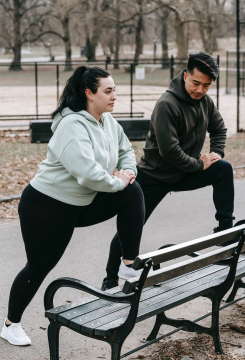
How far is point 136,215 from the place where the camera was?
3.11 meters

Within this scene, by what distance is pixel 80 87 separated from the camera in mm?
3037

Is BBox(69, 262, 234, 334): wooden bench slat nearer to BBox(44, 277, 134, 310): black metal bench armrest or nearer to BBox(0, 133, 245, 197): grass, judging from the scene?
BBox(44, 277, 134, 310): black metal bench armrest

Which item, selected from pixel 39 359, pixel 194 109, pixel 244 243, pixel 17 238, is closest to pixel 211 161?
pixel 194 109

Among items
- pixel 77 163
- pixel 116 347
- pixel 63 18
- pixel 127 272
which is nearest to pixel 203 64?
pixel 77 163

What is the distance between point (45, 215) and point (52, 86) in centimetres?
3663

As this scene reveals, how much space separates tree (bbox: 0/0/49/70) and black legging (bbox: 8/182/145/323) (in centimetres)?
5138

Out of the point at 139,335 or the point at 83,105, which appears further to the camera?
the point at 139,335

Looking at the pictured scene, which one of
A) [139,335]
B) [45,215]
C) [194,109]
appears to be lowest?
[139,335]

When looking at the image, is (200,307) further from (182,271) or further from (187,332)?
(182,271)

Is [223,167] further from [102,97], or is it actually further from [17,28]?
[17,28]

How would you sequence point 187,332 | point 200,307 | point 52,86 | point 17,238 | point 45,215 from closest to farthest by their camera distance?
1. point 45,215
2. point 187,332
3. point 200,307
4. point 17,238
5. point 52,86

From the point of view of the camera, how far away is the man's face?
11.6ft

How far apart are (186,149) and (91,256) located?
1.53 meters

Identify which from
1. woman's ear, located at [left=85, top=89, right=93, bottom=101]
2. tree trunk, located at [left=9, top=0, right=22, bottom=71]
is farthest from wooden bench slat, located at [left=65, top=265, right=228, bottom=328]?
tree trunk, located at [left=9, top=0, right=22, bottom=71]
